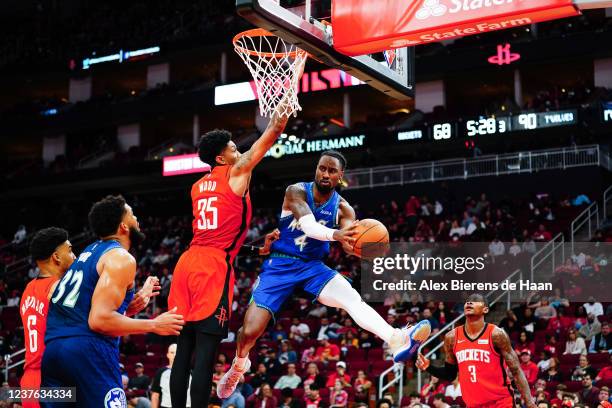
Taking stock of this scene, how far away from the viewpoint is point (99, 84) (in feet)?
131

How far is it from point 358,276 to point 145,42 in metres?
19.8

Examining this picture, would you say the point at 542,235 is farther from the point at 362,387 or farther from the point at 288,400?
the point at 288,400

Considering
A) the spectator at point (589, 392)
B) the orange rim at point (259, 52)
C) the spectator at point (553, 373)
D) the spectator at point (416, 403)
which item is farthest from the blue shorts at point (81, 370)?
the spectator at point (553, 373)

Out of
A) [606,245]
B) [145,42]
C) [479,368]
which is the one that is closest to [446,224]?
[606,245]

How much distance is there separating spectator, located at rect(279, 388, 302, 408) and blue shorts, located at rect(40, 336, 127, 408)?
338 inches

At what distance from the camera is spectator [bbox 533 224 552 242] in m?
19.9

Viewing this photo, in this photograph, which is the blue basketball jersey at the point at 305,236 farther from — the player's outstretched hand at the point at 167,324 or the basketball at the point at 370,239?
the player's outstretched hand at the point at 167,324

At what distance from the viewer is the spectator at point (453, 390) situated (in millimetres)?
14094

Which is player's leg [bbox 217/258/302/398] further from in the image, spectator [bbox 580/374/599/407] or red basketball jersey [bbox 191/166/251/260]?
spectator [bbox 580/374/599/407]

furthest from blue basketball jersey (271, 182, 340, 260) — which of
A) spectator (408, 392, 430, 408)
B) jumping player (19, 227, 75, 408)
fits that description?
spectator (408, 392, 430, 408)

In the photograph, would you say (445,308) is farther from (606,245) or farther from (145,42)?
(145,42)

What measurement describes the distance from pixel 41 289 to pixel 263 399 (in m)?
8.50

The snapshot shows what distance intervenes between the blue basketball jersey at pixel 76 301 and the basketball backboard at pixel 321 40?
276 cm

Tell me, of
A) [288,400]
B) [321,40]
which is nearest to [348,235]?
[321,40]
